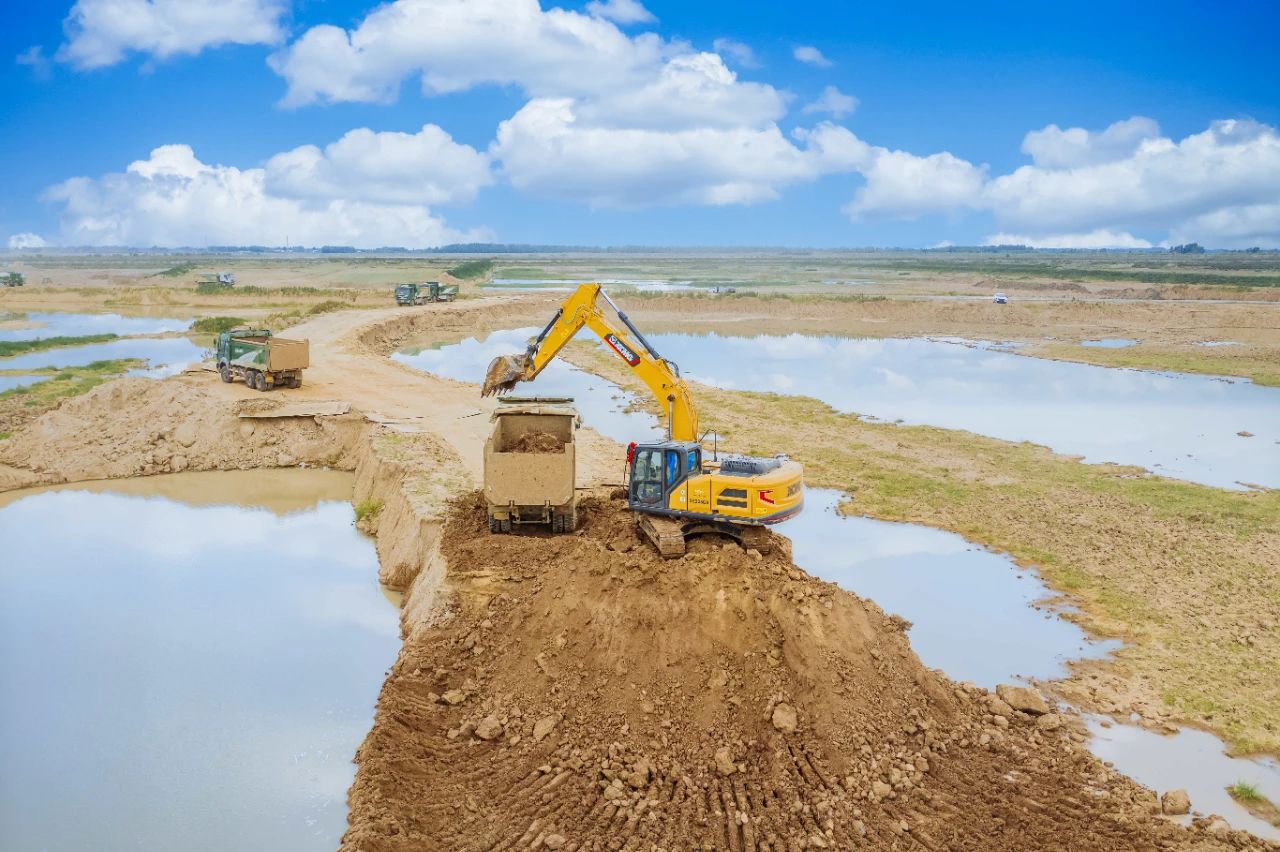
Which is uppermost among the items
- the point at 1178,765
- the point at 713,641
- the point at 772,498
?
the point at 772,498

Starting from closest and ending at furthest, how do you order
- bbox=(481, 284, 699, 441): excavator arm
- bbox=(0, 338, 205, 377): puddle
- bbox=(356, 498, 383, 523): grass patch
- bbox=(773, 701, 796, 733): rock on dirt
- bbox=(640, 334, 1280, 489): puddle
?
bbox=(773, 701, 796, 733): rock on dirt, bbox=(481, 284, 699, 441): excavator arm, bbox=(356, 498, 383, 523): grass patch, bbox=(640, 334, 1280, 489): puddle, bbox=(0, 338, 205, 377): puddle

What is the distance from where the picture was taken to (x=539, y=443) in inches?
634

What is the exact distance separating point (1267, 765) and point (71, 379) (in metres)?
37.0

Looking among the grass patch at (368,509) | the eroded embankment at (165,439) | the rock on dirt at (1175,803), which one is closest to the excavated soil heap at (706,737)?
the rock on dirt at (1175,803)

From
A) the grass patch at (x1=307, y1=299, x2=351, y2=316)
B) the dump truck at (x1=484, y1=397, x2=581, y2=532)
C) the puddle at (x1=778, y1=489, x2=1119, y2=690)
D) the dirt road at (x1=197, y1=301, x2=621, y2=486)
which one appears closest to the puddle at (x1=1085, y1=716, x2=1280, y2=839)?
the puddle at (x1=778, y1=489, x2=1119, y2=690)

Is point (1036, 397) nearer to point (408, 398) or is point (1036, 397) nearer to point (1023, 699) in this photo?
point (408, 398)

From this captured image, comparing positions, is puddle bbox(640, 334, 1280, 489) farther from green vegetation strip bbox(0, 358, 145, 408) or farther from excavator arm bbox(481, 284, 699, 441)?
green vegetation strip bbox(0, 358, 145, 408)

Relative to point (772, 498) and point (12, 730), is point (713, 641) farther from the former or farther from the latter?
point (12, 730)

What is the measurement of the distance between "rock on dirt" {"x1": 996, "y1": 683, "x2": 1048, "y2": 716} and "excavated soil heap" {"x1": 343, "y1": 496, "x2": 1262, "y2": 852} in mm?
132

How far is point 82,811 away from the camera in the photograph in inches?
383

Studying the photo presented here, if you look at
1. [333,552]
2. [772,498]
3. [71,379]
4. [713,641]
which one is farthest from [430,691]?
[71,379]

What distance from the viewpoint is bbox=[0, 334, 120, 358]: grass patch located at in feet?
136

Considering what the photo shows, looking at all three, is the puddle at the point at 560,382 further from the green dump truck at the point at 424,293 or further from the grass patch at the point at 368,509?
the green dump truck at the point at 424,293

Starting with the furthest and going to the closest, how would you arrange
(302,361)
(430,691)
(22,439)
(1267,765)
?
1. (302,361)
2. (22,439)
3. (430,691)
4. (1267,765)
